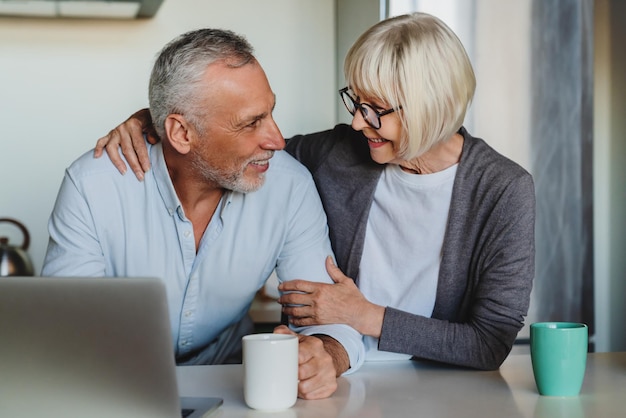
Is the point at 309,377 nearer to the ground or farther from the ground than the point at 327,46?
nearer to the ground

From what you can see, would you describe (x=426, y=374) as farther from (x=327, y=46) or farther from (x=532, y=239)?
(x=327, y=46)

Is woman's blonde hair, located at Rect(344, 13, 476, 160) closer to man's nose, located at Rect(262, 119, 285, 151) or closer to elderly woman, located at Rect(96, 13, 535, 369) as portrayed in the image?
elderly woman, located at Rect(96, 13, 535, 369)

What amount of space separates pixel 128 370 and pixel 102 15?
208 cm

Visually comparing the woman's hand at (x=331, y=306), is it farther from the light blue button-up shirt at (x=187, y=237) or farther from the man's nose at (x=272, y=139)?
the man's nose at (x=272, y=139)

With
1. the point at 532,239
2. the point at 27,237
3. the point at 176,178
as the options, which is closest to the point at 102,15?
the point at 27,237

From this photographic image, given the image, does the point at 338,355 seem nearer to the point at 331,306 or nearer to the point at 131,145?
the point at 331,306

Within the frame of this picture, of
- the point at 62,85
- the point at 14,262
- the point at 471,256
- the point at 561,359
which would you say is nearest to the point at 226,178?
the point at 471,256

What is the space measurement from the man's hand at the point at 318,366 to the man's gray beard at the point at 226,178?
350 mm

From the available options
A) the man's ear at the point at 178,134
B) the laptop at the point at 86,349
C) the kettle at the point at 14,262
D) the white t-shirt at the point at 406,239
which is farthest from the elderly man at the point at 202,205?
the kettle at the point at 14,262

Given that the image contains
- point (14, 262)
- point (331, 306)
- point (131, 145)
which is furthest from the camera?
point (14, 262)

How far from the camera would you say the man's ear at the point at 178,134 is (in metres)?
1.62

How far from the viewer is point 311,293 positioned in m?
1.55

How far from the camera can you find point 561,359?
3.85 ft

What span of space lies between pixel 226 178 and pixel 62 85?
1476 mm
